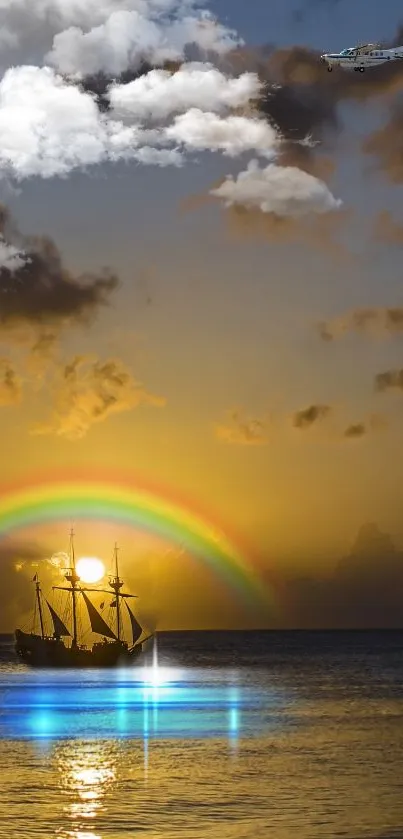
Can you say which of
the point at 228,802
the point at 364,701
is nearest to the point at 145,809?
the point at 228,802

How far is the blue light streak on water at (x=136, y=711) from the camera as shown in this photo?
336ft

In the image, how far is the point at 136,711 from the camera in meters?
128

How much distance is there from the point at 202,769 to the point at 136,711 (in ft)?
178

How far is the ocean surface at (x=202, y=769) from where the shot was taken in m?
55.3

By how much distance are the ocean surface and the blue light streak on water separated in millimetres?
231

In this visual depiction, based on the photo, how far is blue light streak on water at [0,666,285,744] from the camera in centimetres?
10250

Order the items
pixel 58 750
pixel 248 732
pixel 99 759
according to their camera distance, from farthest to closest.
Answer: pixel 248 732 → pixel 58 750 → pixel 99 759

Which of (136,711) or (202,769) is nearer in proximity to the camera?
(202,769)

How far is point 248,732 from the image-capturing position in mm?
101688

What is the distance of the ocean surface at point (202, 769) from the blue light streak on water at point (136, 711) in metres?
0.23

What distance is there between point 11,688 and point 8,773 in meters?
109

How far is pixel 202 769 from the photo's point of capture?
74.9 metres

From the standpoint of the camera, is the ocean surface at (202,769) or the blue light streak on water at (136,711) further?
the blue light streak on water at (136,711)

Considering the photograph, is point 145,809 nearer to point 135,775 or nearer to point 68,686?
point 135,775
